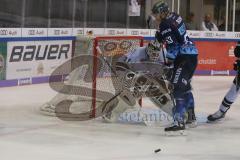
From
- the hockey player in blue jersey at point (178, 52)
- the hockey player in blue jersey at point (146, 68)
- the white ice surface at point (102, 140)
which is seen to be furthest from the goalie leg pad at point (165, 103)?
Result: the hockey player in blue jersey at point (178, 52)

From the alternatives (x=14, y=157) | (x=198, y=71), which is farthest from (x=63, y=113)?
(x=198, y=71)

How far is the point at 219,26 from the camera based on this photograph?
57.1 ft

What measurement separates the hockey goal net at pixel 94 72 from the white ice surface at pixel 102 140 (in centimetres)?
46

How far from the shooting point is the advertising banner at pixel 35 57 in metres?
12.1

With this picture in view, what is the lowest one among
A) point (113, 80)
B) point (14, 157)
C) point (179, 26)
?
point (14, 157)

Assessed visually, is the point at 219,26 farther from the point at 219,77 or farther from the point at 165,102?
the point at 165,102

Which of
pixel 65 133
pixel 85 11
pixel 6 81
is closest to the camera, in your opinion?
pixel 65 133

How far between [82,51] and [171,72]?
179 cm

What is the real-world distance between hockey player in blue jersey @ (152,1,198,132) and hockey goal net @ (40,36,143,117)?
1090 millimetres

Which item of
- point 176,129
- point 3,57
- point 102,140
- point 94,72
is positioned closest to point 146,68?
point 94,72

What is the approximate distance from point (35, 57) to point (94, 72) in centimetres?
405

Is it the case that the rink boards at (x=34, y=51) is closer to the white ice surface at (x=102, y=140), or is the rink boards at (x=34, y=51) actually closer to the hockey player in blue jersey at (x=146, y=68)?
the white ice surface at (x=102, y=140)

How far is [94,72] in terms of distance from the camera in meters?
8.82

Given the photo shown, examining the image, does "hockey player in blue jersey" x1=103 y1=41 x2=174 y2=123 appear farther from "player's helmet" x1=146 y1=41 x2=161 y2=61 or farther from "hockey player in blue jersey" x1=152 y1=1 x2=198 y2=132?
"hockey player in blue jersey" x1=152 y1=1 x2=198 y2=132
